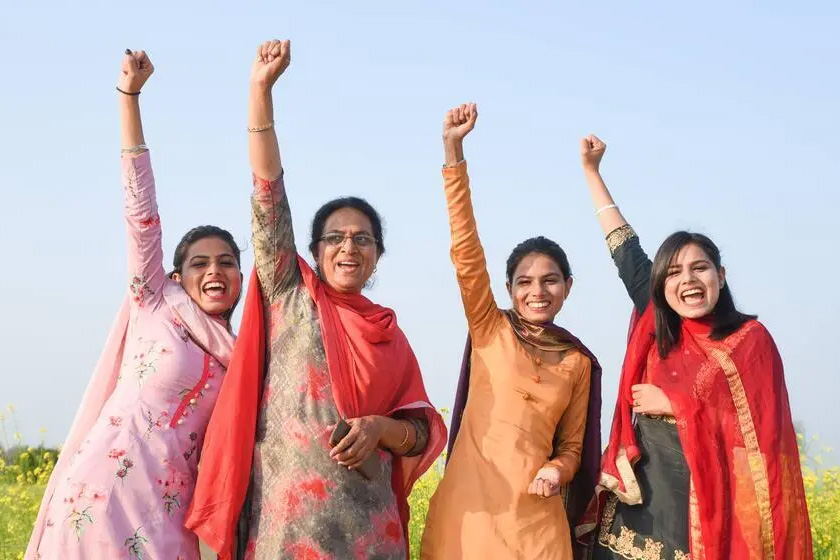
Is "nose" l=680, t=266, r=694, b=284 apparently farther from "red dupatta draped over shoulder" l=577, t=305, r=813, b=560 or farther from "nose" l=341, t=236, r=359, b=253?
"nose" l=341, t=236, r=359, b=253

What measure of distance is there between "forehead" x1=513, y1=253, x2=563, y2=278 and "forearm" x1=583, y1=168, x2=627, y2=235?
595 millimetres

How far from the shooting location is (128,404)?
4.09 m

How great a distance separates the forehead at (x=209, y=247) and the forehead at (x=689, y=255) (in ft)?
6.92

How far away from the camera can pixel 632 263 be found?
4.77 meters

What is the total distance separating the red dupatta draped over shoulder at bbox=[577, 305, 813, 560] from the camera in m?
3.92

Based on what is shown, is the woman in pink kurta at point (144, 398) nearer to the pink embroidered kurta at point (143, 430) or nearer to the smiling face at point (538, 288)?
the pink embroidered kurta at point (143, 430)

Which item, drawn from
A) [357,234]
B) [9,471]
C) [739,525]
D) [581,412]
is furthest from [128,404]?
[9,471]

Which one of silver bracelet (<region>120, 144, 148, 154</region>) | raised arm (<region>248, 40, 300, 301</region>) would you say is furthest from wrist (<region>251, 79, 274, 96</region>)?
silver bracelet (<region>120, 144, 148, 154</region>)

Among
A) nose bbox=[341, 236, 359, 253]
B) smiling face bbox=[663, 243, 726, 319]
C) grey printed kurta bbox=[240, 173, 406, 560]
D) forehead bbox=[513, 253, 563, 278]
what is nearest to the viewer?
grey printed kurta bbox=[240, 173, 406, 560]

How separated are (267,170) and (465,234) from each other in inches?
36.6

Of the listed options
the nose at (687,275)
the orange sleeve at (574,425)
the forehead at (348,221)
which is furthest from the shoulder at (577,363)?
the forehead at (348,221)

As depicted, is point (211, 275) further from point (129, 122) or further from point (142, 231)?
point (129, 122)

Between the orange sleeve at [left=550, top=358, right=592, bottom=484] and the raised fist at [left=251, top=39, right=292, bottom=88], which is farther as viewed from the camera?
the orange sleeve at [left=550, top=358, right=592, bottom=484]

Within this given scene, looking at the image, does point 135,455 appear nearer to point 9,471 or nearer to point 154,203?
point 154,203
